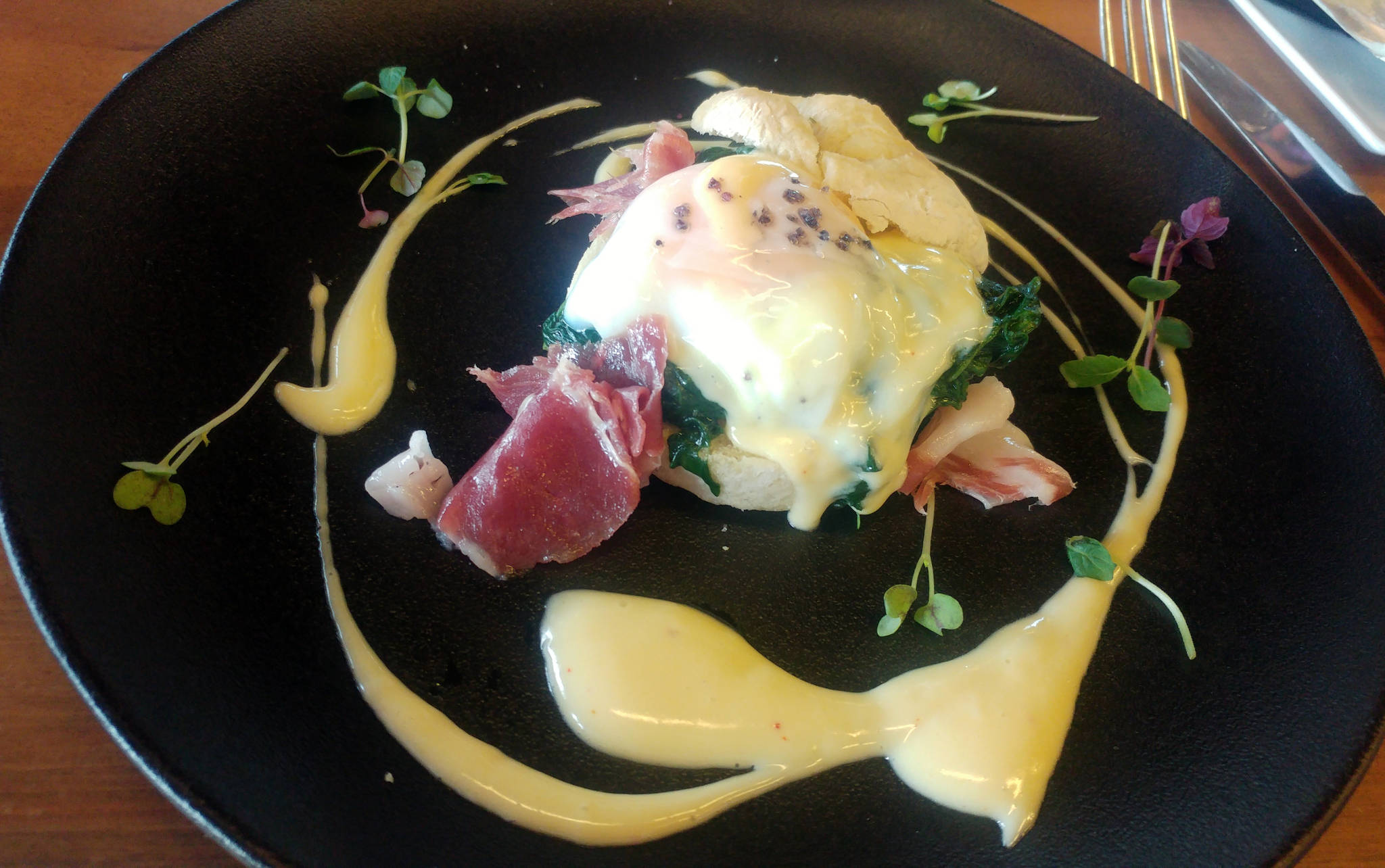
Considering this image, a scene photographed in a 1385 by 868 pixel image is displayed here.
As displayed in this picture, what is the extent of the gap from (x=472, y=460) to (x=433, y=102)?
1311mm

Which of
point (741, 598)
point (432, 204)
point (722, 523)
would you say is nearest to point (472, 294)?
point (432, 204)

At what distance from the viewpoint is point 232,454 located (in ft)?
6.42

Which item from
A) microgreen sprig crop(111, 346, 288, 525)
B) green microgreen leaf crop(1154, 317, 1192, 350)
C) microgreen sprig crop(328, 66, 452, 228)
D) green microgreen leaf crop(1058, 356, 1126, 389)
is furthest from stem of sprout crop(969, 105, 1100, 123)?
microgreen sprig crop(111, 346, 288, 525)

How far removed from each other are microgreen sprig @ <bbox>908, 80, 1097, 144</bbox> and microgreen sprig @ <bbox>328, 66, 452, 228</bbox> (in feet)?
5.74

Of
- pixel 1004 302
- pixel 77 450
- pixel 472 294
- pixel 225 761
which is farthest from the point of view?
pixel 472 294

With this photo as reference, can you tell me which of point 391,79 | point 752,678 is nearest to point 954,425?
point 752,678

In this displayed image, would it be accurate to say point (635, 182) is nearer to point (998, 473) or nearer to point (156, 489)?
point (998, 473)

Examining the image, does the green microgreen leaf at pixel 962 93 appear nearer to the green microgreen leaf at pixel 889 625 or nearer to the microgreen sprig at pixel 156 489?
the green microgreen leaf at pixel 889 625

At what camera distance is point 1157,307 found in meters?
2.87

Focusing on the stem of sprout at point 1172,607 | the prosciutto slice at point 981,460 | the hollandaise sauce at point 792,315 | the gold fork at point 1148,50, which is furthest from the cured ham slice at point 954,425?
the gold fork at point 1148,50

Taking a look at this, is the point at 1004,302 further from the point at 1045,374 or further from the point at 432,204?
the point at 432,204

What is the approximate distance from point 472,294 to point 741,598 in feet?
4.01

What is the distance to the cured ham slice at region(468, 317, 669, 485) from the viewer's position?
2.04 meters

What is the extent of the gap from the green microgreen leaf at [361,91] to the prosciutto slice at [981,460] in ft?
6.71
